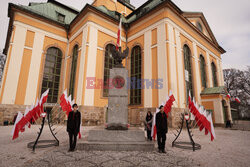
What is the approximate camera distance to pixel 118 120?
5.64m

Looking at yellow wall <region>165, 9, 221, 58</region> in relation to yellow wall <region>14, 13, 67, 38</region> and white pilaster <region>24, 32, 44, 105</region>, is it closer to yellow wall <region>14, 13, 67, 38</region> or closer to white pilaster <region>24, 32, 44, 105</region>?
yellow wall <region>14, 13, 67, 38</region>

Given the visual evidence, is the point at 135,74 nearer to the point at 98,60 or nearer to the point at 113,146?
the point at 98,60

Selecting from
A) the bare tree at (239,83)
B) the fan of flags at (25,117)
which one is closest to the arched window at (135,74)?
the fan of flags at (25,117)

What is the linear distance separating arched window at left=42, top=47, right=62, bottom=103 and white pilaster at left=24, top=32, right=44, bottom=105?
85cm

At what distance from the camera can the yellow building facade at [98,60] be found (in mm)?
13172

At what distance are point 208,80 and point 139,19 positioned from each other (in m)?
12.0

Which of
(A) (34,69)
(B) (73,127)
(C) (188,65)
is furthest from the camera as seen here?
(C) (188,65)

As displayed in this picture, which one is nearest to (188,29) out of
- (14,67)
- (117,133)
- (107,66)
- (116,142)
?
(107,66)

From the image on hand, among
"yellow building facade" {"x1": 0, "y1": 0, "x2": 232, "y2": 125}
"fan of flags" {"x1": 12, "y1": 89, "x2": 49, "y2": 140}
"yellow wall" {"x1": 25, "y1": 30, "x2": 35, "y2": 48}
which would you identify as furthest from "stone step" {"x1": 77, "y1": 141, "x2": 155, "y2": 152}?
"yellow wall" {"x1": 25, "y1": 30, "x2": 35, "y2": 48}

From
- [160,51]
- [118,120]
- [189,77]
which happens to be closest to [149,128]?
[118,120]

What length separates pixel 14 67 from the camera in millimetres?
13859

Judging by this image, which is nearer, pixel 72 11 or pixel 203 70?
pixel 203 70

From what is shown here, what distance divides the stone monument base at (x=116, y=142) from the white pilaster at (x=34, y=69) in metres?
12.4

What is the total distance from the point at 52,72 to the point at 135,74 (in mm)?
9741
